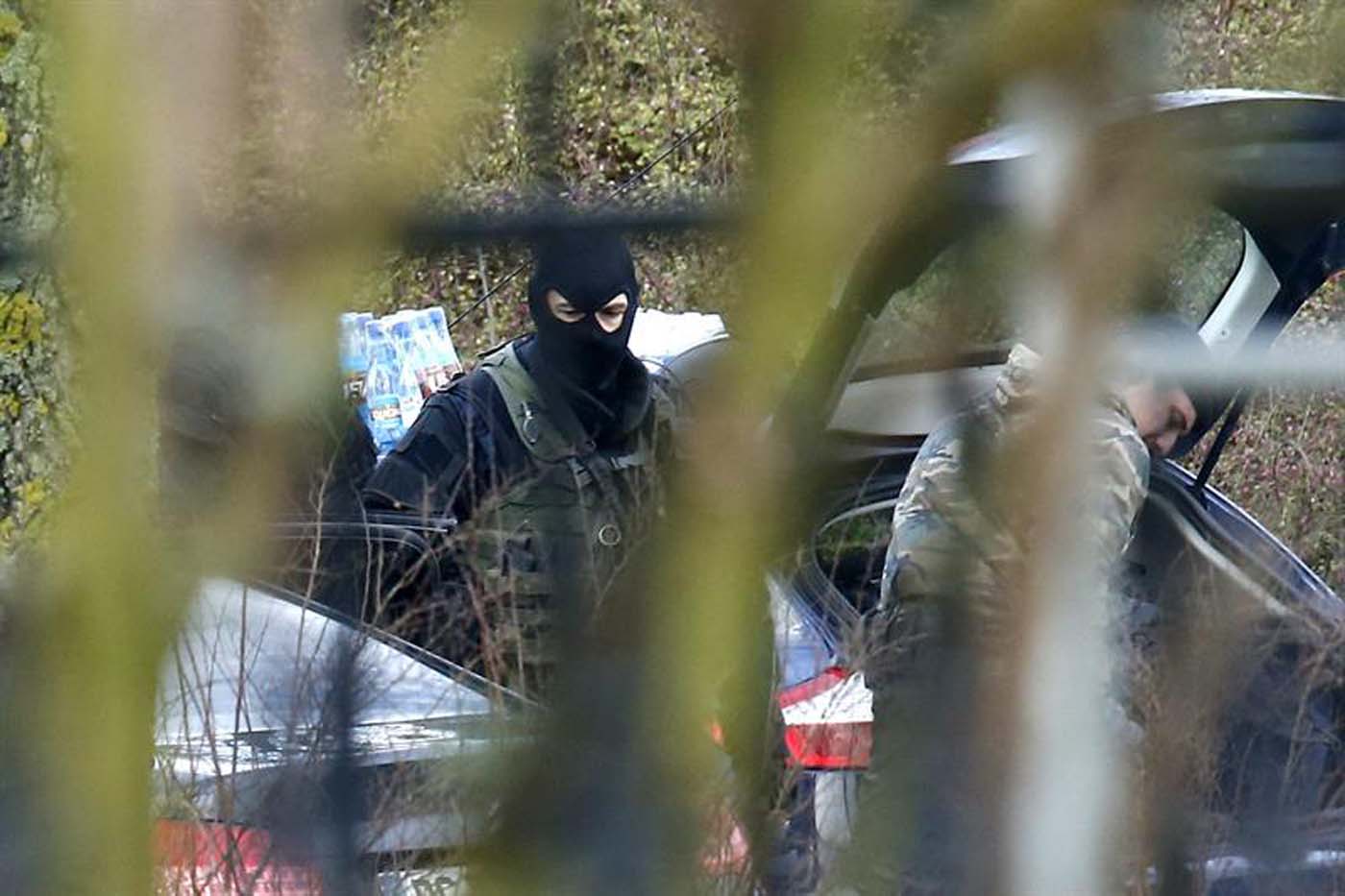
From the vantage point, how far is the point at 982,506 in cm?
115

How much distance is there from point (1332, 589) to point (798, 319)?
1.51 feet

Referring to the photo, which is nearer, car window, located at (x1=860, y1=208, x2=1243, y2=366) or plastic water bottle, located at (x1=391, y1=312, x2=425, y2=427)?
car window, located at (x1=860, y1=208, x2=1243, y2=366)

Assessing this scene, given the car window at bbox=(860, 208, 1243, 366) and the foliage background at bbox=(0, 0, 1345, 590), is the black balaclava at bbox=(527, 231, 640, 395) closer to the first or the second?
the foliage background at bbox=(0, 0, 1345, 590)

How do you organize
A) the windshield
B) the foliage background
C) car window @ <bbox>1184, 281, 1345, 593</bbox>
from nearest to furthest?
1. the foliage background
2. the windshield
3. car window @ <bbox>1184, 281, 1345, 593</bbox>

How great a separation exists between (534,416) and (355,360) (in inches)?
5.6

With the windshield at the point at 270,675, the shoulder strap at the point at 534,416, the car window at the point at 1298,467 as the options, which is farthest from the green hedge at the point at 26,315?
the car window at the point at 1298,467

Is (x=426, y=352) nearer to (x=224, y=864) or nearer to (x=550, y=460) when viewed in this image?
(x=550, y=460)

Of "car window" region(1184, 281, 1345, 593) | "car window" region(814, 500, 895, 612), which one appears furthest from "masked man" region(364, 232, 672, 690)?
"car window" region(1184, 281, 1345, 593)

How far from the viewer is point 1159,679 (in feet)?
4.15

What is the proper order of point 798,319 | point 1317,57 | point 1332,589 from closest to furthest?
1. point 798,319
2. point 1317,57
3. point 1332,589

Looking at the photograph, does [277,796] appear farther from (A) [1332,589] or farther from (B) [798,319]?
(A) [1332,589]

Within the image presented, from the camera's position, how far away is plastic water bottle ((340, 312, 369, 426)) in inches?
48.2

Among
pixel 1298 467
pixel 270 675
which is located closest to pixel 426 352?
pixel 270 675

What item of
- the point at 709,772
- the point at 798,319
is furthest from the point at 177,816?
the point at 798,319
